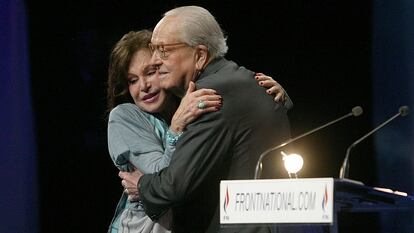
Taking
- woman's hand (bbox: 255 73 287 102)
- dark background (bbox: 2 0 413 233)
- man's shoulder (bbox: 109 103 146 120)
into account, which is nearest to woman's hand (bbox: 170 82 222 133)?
woman's hand (bbox: 255 73 287 102)

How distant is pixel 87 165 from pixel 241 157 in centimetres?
230

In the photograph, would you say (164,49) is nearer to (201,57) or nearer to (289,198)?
(201,57)

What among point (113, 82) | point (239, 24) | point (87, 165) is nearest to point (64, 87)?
point (87, 165)

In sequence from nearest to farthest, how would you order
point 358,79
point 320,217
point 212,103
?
point 320,217, point 212,103, point 358,79

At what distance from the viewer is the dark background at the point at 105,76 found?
5066mm

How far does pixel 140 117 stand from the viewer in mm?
3746

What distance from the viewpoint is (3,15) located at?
5227 mm

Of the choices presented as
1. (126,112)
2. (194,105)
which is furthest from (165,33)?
(126,112)

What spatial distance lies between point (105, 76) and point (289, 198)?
107 inches

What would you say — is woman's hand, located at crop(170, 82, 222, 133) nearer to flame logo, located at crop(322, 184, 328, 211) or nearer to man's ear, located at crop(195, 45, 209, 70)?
man's ear, located at crop(195, 45, 209, 70)

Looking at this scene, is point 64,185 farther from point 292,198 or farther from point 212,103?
point 292,198

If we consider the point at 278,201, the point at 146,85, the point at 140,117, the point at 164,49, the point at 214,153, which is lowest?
the point at 278,201

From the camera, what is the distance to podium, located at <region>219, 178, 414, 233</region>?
270 centimetres

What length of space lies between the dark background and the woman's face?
139 cm
